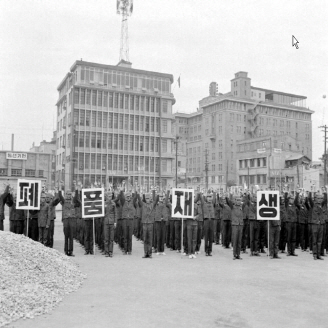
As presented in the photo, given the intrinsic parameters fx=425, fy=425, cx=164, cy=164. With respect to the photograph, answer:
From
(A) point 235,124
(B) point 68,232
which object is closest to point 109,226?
(B) point 68,232

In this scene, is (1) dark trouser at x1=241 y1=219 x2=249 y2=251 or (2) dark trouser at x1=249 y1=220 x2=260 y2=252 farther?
(1) dark trouser at x1=241 y1=219 x2=249 y2=251

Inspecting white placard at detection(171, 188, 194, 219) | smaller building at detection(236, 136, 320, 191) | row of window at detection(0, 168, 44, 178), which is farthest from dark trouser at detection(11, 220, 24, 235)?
smaller building at detection(236, 136, 320, 191)

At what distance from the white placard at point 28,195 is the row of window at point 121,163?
56662 millimetres

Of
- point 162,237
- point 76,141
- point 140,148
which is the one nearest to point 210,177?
point 140,148

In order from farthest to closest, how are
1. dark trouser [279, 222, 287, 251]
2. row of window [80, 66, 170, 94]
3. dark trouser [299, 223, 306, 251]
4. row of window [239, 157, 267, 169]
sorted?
row of window [239, 157, 267, 169] < row of window [80, 66, 170, 94] < dark trouser [299, 223, 306, 251] < dark trouser [279, 222, 287, 251]

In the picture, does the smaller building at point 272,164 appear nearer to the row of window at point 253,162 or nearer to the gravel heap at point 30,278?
the row of window at point 253,162

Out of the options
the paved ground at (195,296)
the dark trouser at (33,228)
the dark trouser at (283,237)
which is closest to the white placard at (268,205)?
the dark trouser at (283,237)

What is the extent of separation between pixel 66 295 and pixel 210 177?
296ft

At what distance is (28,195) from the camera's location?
1416cm

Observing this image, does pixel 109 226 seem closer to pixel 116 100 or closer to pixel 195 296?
pixel 195 296

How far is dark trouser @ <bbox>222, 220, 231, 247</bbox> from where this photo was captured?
650 inches

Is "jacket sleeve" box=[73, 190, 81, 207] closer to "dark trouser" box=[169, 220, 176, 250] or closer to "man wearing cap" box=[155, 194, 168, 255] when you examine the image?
"man wearing cap" box=[155, 194, 168, 255]

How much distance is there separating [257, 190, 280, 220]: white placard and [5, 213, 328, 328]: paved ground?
5.81ft

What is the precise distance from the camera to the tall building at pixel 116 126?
233ft
